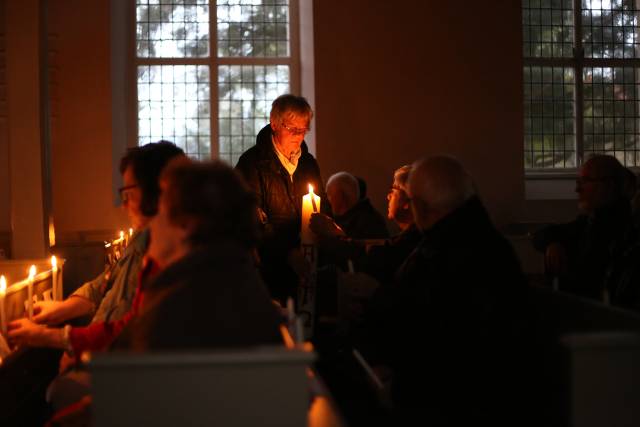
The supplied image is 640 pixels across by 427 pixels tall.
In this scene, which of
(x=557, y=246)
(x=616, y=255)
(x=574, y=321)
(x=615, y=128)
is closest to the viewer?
(x=574, y=321)

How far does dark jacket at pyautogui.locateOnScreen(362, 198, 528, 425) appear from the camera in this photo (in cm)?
273

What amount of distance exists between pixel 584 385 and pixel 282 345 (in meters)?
0.87

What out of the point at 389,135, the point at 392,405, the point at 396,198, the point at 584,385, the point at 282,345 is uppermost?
the point at 389,135

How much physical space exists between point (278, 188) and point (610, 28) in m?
6.38

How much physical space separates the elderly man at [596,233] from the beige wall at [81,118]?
4874 millimetres

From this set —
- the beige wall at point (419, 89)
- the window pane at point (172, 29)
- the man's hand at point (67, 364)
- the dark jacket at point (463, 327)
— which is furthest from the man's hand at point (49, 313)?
the window pane at point (172, 29)

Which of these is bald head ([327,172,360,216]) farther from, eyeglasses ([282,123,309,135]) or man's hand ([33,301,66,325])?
man's hand ([33,301,66,325])

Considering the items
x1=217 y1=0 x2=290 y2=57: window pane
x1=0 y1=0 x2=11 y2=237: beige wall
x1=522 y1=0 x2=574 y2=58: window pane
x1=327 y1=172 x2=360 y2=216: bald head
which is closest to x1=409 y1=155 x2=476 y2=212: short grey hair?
x1=327 y1=172 x2=360 y2=216: bald head

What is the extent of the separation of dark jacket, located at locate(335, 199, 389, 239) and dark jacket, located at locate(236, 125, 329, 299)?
1.36 metres

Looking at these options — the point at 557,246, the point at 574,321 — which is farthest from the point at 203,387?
the point at 557,246

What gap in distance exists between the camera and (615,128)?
9648 millimetres

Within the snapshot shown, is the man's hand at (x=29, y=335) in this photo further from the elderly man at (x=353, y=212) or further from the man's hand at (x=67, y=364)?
the elderly man at (x=353, y=212)

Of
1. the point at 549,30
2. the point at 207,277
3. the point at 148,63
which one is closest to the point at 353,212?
the point at 148,63

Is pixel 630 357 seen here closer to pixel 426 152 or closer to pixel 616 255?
pixel 616 255
